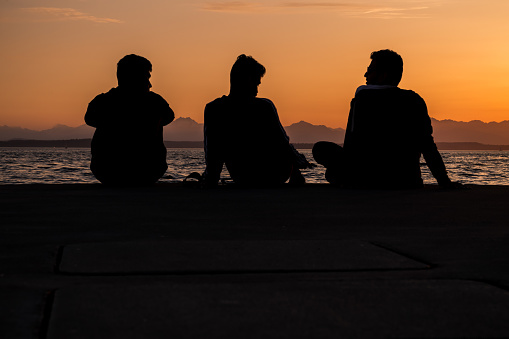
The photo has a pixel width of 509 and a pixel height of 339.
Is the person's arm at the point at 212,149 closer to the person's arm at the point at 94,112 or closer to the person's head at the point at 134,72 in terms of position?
the person's head at the point at 134,72

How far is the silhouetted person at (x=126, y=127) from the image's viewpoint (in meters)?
7.79

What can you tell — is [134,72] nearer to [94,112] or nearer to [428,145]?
[94,112]

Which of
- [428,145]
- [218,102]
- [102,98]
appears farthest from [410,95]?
[102,98]

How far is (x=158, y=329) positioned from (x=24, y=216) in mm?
3142

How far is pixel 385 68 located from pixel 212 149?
198 cm

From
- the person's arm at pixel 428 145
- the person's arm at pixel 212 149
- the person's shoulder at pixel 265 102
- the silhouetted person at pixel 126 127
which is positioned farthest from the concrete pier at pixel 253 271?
the person's shoulder at pixel 265 102

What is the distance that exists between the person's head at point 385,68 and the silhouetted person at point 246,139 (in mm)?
1120

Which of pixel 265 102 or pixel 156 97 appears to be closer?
pixel 265 102

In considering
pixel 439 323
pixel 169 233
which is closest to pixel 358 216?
pixel 169 233

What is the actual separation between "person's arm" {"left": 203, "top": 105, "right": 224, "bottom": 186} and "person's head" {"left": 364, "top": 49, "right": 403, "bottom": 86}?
5.52 feet

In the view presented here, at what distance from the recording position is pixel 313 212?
17.2ft

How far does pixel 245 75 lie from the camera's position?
750cm

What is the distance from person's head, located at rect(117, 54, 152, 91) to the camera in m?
7.60

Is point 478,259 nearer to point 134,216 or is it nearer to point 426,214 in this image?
point 426,214
